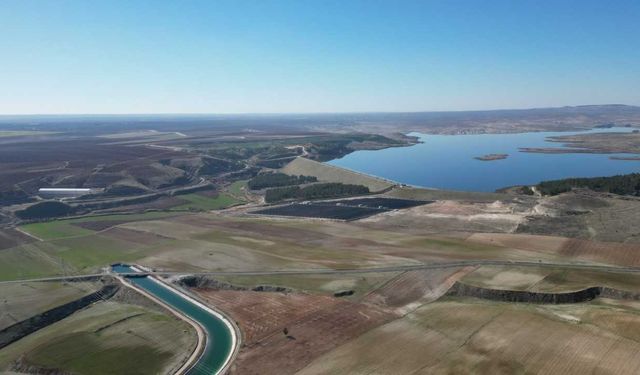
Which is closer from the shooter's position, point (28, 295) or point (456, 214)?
point (28, 295)

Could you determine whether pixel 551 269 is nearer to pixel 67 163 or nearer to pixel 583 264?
pixel 583 264

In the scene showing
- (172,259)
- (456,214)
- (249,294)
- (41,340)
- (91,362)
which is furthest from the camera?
(456,214)

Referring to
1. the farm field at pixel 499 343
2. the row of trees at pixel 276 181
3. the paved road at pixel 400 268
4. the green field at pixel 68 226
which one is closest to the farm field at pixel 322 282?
the paved road at pixel 400 268

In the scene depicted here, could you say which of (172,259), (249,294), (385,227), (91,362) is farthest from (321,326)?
(385,227)

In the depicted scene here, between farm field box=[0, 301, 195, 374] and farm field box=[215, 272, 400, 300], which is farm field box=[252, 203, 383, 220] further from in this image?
farm field box=[0, 301, 195, 374]

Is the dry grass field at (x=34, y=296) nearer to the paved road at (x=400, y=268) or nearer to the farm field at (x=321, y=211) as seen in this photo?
the paved road at (x=400, y=268)

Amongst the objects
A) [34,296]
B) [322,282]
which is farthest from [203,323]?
[34,296]

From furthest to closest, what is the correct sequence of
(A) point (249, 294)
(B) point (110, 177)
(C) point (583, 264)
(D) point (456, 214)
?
(B) point (110, 177)
(D) point (456, 214)
(C) point (583, 264)
(A) point (249, 294)
